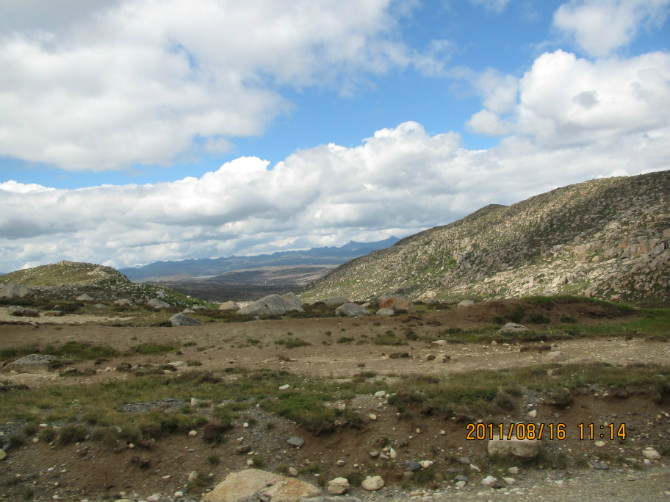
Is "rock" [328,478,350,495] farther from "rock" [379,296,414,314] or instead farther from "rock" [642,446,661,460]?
"rock" [379,296,414,314]

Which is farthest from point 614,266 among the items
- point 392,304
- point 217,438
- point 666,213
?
point 217,438

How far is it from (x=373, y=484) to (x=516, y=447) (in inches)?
171

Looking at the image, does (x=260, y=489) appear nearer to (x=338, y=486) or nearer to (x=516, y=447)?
(x=338, y=486)

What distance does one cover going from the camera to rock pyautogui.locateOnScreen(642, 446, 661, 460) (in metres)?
10.8

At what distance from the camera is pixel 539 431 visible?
39.9 feet

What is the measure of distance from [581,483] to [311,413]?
7.95 m

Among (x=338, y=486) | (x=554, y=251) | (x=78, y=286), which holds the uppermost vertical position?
(x=78, y=286)

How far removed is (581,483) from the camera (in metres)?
9.87

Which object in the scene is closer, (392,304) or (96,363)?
(96,363)

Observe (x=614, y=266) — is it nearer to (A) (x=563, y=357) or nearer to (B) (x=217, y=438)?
(A) (x=563, y=357)

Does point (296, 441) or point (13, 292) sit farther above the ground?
point (13, 292)

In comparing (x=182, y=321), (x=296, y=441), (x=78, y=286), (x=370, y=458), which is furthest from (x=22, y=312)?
(x=370, y=458)

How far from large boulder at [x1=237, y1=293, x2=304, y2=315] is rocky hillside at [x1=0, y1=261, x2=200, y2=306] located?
80.5 ft

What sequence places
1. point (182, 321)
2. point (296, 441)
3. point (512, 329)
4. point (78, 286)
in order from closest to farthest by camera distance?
point (296, 441)
point (512, 329)
point (182, 321)
point (78, 286)
